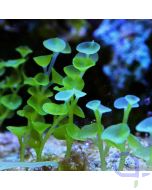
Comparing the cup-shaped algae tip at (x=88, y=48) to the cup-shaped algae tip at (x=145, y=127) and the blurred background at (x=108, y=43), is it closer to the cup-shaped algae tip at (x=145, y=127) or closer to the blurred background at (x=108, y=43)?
the cup-shaped algae tip at (x=145, y=127)

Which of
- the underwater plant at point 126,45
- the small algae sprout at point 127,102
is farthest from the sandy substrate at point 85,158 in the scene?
the underwater plant at point 126,45

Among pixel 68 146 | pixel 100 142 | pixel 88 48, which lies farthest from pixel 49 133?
pixel 88 48

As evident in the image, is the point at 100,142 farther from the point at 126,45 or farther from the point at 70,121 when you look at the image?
the point at 126,45

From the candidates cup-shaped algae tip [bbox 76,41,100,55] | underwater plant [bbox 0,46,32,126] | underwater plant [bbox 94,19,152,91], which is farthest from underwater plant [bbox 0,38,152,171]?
underwater plant [bbox 94,19,152,91]
